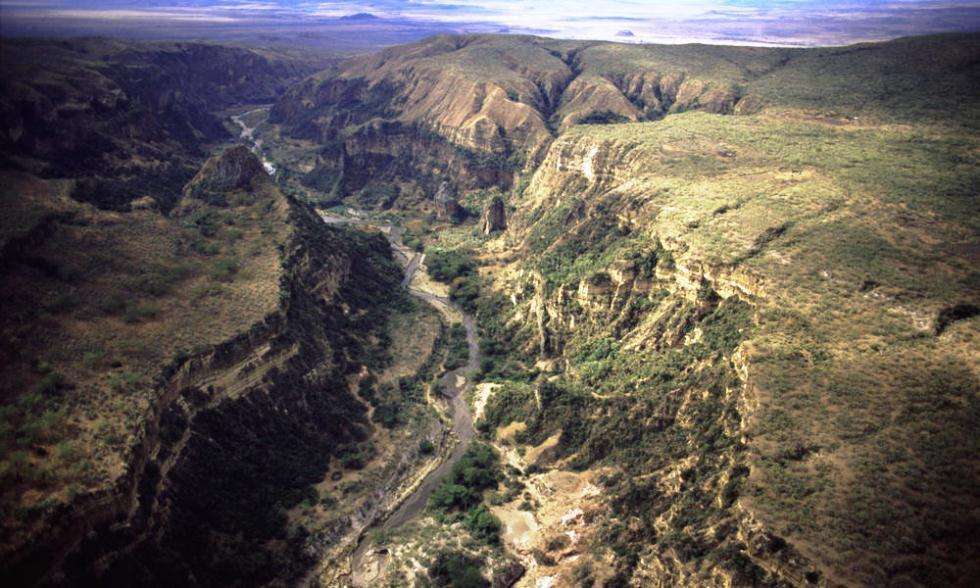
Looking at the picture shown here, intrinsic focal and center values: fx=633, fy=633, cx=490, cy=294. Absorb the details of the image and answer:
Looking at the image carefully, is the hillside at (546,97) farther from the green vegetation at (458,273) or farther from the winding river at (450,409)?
the green vegetation at (458,273)

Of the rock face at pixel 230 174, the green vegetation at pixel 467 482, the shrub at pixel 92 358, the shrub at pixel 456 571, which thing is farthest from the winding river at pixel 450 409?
the rock face at pixel 230 174

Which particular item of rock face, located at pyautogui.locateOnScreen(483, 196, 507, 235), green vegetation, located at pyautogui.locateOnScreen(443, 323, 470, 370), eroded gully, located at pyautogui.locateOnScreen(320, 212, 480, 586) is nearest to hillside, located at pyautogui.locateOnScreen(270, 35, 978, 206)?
rock face, located at pyautogui.locateOnScreen(483, 196, 507, 235)

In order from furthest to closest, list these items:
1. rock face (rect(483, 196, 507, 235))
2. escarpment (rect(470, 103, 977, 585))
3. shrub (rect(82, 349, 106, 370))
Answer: rock face (rect(483, 196, 507, 235)) < shrub (rect(82, 349, 106, 370)) < escarpment (rect(470, 103, 977, 585))

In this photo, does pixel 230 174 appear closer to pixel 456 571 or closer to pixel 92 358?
pixel 92 358

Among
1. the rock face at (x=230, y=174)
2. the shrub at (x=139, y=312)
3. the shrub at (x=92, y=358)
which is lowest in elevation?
the shrub at (x=92, y=358)

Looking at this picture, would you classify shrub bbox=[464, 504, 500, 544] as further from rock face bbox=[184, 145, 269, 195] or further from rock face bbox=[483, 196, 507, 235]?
rock face bbox=[483, 196, 507, 235]

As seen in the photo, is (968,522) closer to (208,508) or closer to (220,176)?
(208,508)
